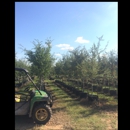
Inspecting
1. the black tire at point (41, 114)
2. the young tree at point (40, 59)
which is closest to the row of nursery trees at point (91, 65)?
the young tree at point (40, 59)

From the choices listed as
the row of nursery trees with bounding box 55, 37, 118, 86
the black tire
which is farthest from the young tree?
the black tire

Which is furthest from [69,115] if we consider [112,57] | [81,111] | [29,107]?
[112,57]

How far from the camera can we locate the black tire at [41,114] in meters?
4.92

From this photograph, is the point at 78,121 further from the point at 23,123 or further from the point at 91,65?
the point at 91,65

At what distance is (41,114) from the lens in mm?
4969

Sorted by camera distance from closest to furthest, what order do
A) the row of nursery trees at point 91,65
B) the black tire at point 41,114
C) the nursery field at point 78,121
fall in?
the nursery field at point 78,121 < the black tire at point 41,114 < the row of nursery trees at point 91,65

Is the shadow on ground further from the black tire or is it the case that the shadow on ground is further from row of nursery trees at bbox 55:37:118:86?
row of nursery trees at bbox 55:37:118:86

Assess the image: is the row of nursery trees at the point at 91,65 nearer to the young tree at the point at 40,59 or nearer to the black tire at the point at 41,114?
the young tree at the point at 40,59

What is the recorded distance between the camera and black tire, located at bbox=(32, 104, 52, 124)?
4918 mm

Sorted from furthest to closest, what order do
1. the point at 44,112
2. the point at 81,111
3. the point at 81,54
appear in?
the point at 81,54, the point at 81,111, the point at 44,112

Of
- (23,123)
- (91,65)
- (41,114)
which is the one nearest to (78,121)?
(41,114)
